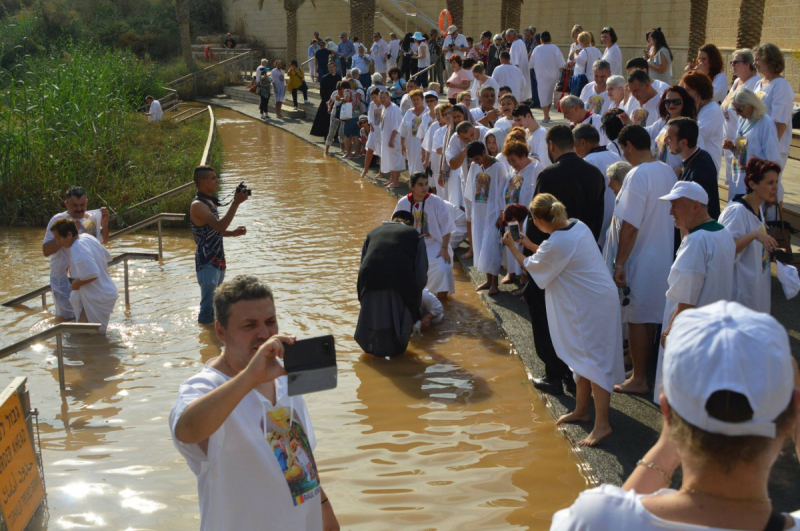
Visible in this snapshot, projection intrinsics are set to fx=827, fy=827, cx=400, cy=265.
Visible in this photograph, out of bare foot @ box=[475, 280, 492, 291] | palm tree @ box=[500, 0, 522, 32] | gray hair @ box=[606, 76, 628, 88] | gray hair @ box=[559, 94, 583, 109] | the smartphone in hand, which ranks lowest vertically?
bare foot @ box=[475, 280, 492, 291]

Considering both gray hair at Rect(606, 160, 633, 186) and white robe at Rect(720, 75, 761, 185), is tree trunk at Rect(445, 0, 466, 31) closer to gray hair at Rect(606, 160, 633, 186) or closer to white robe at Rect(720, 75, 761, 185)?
white robe at Rect(720, 75, 761, 185)

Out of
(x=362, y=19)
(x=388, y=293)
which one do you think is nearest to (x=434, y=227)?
(x=388, y=293)

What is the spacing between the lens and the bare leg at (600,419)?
5348 millimetres

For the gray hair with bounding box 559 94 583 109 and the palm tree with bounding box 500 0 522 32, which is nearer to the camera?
the gray hair with bounding box 559 94 583 109

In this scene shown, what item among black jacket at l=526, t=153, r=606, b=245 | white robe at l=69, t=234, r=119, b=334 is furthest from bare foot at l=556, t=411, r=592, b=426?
white robe at l=69, t=234, r=119, b=334

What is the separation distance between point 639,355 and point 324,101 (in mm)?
17009

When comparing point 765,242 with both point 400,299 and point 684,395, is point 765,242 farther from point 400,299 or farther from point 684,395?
point 684,395

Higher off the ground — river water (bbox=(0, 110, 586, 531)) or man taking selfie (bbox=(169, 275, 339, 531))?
man taking selfie (bbox=(169, 275, 339, 531))

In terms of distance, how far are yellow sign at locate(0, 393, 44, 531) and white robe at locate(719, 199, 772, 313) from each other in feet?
14.6

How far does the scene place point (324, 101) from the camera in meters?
22.0

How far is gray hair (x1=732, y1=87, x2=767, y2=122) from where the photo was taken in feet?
23.0

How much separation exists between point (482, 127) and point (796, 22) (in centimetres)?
1333

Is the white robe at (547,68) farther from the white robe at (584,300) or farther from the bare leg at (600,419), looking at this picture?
the bare leg at (600,419)

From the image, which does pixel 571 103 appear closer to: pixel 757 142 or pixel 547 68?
pixel 757 142
